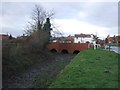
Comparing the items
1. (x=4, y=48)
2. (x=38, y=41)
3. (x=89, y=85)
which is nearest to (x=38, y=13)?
(x=38, y=41)

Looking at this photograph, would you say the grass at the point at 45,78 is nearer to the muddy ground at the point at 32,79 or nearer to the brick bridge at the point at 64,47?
the muddy ground at the point at 32,79

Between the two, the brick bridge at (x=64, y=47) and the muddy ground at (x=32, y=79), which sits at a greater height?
the brick bridge at (x=64, y=47)

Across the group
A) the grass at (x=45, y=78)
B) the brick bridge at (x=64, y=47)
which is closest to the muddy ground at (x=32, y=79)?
the grass at (x=45, y=78)

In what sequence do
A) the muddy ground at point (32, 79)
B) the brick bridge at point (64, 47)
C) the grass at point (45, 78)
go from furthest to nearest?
the brick bridge at point (64, 47) → the muddy ground at point (32, 79) → the grass at point (45, 78)

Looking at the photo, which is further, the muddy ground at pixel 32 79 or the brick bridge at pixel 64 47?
the brick bridge at pixel 64 47

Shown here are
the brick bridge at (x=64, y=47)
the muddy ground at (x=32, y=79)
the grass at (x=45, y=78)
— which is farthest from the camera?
the brick bridge at (x=64, y=47)

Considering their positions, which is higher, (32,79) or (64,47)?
(64,47)

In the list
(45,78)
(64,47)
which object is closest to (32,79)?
(45,78)

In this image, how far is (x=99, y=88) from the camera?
532 centimetres

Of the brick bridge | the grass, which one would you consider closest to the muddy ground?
the grass

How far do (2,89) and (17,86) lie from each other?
37.4 inches

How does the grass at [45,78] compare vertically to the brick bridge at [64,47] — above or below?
below

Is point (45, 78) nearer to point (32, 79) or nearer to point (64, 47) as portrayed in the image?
point (32, 79)

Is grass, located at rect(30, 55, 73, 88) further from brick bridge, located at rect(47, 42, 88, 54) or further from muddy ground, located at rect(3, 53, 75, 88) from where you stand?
brick bridge, located at rect(47, 42, 88, 54)
